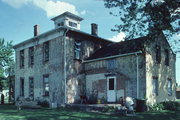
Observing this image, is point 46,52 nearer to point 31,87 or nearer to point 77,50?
point 77,50

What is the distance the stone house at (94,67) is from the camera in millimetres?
17938

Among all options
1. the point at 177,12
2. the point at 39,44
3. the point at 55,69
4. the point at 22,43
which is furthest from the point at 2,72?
the point at 177,12

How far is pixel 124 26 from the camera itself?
17406 millimetres

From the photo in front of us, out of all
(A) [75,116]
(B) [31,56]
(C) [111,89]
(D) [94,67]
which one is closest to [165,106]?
(C) [111,89]

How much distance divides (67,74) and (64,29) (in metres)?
4.20

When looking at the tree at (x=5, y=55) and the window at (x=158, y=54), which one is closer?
the window at (x=158, y=54)

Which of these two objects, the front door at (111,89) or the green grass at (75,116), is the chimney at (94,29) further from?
the green grass at (75,116)

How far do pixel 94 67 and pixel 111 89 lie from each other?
297 centimetres

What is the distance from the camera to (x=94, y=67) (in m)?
21.1

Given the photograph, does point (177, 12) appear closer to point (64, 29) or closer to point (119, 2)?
point (119, 2)

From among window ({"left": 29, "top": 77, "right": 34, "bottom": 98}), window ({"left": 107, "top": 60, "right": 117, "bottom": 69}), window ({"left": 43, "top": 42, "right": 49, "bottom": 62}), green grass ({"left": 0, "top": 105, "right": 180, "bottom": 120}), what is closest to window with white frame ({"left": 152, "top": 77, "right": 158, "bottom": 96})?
window ({"left": 107, "top": 60, "right": 117, "bottom": 69})

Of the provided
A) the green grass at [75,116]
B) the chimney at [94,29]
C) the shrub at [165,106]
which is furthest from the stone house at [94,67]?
the green grass at [75,116]

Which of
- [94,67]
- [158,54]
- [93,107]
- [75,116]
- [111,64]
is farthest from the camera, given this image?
[94,67]

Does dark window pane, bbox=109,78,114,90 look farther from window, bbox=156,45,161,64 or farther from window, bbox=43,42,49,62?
window, bbox=43,42,49,62
